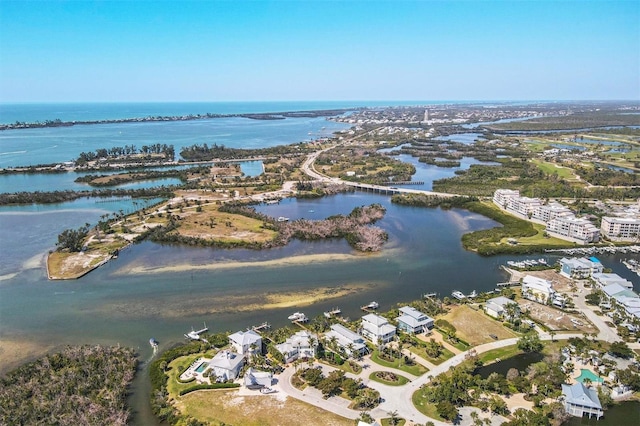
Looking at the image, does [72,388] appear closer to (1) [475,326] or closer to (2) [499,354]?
(2) [499,354]

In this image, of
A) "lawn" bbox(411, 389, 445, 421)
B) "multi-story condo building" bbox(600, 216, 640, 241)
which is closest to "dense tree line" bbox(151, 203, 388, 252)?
"lawn" bbox(411, 389, 445, 421)

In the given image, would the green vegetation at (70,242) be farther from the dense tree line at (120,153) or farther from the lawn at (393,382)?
the dense tree line at (120,153)

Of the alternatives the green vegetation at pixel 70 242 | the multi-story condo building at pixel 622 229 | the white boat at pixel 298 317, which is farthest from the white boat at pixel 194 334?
the multi-story condo building at pixel 622 229

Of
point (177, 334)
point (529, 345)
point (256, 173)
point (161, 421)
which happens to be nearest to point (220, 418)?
point (161, 421)

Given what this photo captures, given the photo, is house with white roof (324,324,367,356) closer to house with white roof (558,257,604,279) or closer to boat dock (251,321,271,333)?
boat dock (251,321,271,333)

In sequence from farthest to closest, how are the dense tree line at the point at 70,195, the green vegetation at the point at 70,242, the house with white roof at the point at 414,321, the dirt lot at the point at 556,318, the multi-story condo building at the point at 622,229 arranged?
the dense tree line at the point at 70,195 < the multi-story condo building at the point at 622,229 < the green vegetation at the point at 70,242 < the dirt lot at the point at 556,318 < the house with white roof at the point at 414,321

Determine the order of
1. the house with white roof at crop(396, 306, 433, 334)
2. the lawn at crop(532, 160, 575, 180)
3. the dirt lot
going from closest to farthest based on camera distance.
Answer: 1. the house with white roof at crop(396, 306, 433, 334)
2. the dirt lot
3. the lawn at crop(532, 160, 575, 180)
